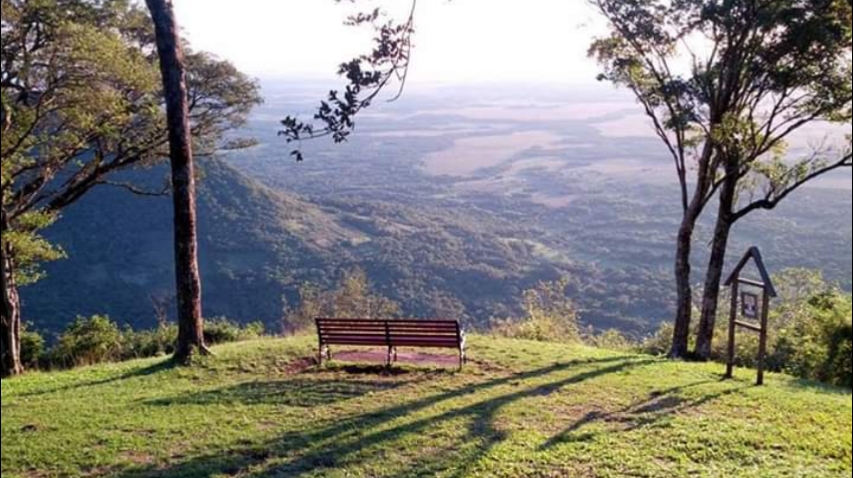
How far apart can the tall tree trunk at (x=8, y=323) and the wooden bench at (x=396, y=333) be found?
625 centimetres

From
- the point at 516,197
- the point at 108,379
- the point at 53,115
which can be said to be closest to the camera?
the point at 108,379

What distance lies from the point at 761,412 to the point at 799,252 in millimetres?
54495

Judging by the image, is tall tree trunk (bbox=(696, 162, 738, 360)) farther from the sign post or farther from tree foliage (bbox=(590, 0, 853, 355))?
the sign post

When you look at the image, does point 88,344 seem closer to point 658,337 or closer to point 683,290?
point 683,290

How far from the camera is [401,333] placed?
10492 millimetres

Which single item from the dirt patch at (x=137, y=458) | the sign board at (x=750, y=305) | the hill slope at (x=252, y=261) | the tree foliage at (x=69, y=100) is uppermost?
the tree foliage at (x=69, y=100)

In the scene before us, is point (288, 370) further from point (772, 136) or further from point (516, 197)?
point (516, 197)

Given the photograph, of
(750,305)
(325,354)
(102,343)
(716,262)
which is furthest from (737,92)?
(102,343)

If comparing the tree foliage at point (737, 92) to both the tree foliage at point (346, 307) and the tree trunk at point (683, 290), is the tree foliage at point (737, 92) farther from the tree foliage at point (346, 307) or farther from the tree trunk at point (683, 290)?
the tree foliage at point (346, 307)

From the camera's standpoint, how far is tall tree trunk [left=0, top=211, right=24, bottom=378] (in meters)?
13.2

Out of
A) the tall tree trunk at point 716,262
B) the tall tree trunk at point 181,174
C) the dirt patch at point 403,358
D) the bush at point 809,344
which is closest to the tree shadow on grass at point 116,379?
the tall tree trunk at point 181,174

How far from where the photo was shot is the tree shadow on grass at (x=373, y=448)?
613cm

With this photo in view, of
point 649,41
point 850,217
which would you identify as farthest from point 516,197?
point 649,41

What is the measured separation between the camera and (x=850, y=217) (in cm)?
7000
